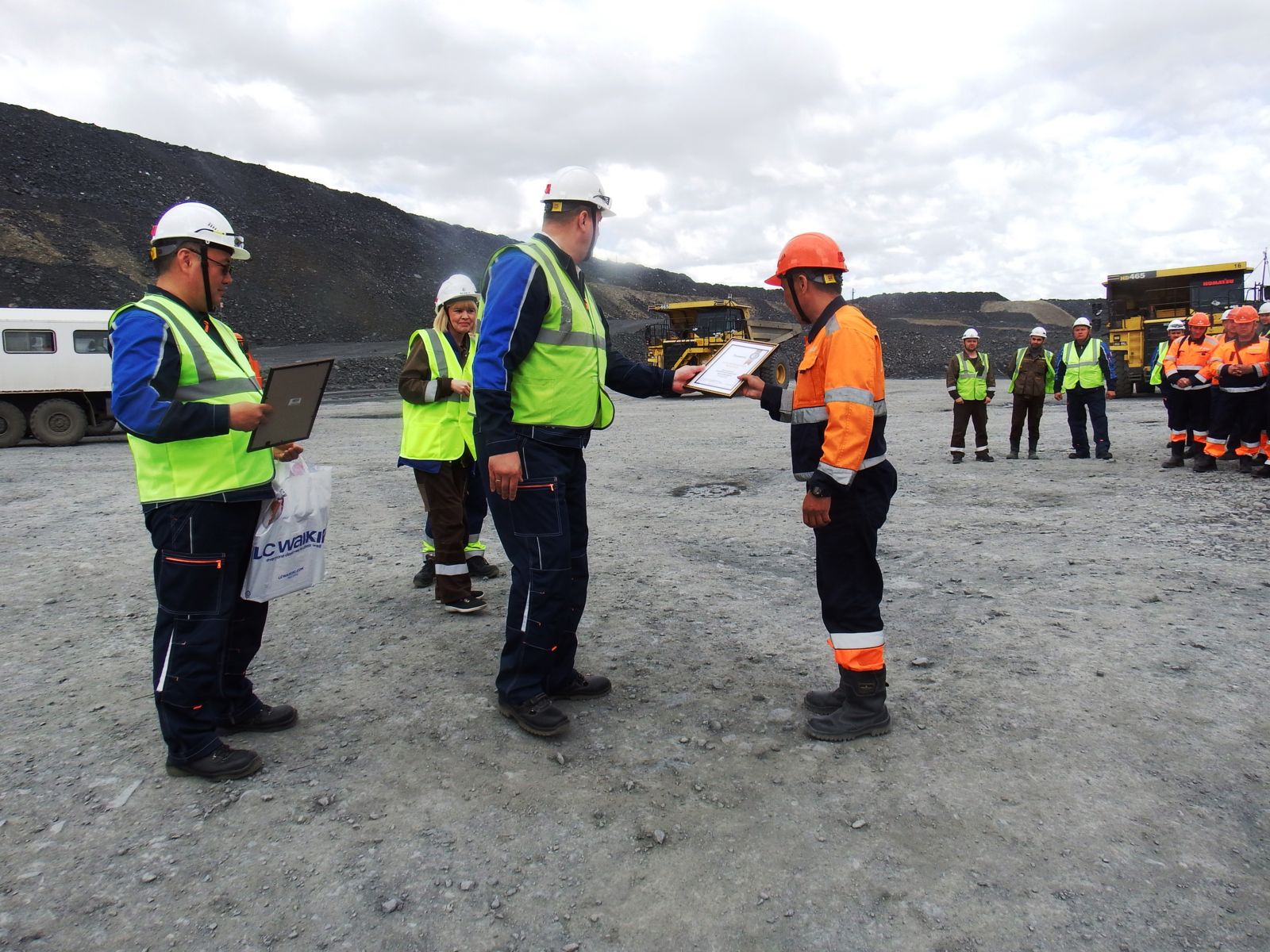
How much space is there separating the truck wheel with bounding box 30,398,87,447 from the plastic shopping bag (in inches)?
552

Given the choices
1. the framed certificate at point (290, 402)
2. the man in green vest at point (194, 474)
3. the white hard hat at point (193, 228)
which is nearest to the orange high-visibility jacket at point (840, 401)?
the framed certificate at point (290, 402)

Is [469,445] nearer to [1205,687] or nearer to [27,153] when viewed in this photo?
[1205,687]

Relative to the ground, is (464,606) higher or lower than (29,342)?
lower

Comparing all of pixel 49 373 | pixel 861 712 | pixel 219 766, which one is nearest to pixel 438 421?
pixel 219 766

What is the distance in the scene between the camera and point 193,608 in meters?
2.90

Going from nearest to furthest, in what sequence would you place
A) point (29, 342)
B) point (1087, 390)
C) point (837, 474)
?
point (837, 474) < point (1087, 390) < point (29, 342)

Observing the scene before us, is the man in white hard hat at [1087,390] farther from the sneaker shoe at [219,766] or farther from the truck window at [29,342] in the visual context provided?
the truck window at [29,342]

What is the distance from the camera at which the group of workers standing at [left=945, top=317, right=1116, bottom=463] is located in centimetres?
1058

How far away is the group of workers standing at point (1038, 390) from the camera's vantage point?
1058 cm

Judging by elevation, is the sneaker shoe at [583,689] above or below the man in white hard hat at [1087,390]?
below

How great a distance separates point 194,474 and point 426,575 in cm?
251

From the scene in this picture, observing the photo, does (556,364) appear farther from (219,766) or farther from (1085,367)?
(1085,367)

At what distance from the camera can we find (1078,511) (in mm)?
7164

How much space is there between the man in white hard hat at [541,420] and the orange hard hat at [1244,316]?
824cm
